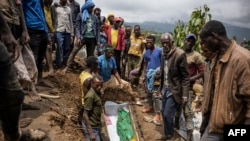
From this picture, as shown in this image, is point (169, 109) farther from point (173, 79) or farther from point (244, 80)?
point (244, 80)

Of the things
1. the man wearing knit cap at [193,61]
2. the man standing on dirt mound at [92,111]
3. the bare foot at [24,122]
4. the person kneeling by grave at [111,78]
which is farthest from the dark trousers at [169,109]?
the bare foot at [24,122]

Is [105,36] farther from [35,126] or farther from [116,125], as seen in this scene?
[35,126]

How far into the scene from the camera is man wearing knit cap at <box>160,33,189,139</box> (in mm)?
5852

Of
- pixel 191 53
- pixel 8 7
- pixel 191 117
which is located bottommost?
pixel 191 117

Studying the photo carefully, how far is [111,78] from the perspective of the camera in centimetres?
803

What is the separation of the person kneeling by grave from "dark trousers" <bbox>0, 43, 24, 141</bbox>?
5.56 meters

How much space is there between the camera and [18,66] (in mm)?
3945

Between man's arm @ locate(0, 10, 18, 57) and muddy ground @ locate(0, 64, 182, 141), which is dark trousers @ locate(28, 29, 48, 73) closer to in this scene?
muddy ground @ locate(0, 64, 182, 141)

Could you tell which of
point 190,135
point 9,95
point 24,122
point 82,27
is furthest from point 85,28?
point 9,95

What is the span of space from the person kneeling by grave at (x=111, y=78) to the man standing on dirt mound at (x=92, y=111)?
195 cm

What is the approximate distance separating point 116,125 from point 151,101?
1.31 meters

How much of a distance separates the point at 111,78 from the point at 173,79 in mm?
2385

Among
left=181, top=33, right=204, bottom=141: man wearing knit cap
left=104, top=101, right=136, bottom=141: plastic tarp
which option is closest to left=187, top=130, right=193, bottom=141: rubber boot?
left=181, top=33, right=204, bottom=141: man wearing knit cap

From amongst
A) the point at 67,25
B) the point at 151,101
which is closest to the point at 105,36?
the point at 67,25
